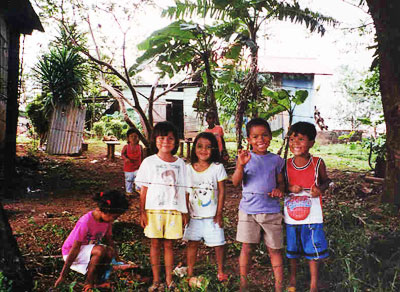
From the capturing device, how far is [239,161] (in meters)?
1.70

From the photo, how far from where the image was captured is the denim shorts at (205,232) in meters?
1.92

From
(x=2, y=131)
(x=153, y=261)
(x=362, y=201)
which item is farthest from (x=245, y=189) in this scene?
(x=2, y=131)

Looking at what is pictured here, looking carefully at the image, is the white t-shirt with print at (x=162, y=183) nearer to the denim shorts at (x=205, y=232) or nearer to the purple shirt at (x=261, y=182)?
the denim shorts at (x=205, y=232)

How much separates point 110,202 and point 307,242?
1.15 metres

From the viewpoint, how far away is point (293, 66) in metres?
5.59

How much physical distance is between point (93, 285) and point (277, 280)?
3.54 ft

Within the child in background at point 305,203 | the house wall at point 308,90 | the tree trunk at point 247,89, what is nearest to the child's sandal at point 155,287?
the child in background at point 305,203

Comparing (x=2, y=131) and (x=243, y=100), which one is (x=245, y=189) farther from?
(x=2, y=131)

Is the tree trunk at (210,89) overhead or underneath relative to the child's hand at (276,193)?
overhead

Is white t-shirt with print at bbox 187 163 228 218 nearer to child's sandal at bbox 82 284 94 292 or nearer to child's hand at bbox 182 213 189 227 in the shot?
child's hand at bbox 182 213 189 227

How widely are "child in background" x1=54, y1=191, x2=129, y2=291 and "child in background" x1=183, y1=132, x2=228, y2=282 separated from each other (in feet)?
1.36

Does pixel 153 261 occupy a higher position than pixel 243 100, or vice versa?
pixel 243 100

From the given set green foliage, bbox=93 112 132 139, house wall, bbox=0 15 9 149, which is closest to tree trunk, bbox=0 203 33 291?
green foliage, bbox=93 112 132 139

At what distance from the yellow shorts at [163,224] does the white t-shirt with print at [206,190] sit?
0.15 metres
